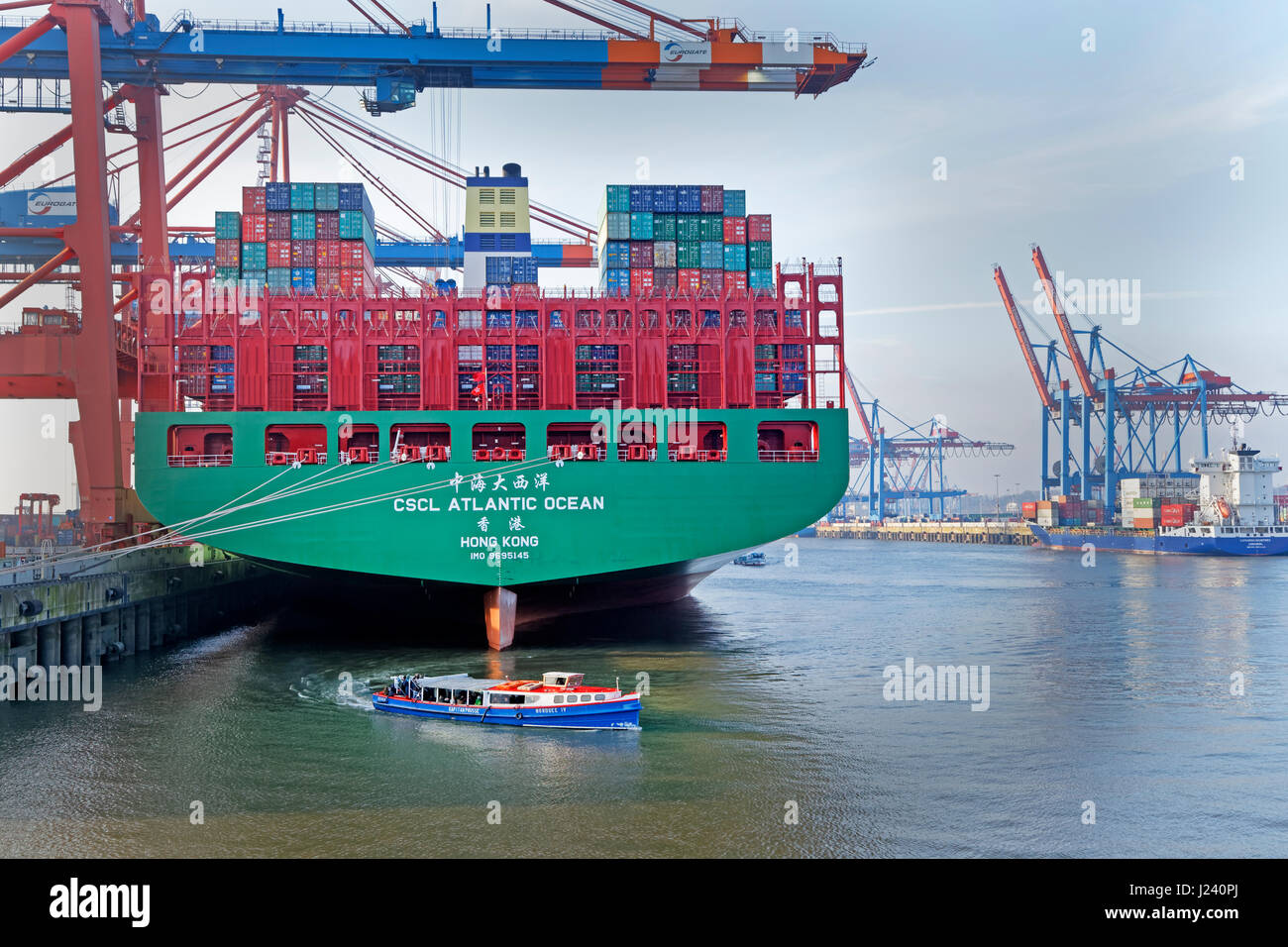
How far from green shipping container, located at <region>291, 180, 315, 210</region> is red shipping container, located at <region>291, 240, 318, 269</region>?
1452 millimetres

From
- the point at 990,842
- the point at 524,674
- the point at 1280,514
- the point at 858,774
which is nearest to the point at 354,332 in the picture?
the point at 524,674

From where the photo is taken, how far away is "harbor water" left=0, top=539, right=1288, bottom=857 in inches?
667

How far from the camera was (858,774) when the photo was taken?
2041cm

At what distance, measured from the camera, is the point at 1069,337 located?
416 ft

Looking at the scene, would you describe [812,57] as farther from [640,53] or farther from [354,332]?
[354,332]

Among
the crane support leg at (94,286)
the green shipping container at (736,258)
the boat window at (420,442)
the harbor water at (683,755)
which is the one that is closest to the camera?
the harbor water at (683,755)

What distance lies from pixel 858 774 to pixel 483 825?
7726 mm

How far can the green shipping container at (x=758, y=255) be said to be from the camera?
41344mm

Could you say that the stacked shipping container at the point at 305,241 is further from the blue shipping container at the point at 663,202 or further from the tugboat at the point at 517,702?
the tugboat at the point at 517,702

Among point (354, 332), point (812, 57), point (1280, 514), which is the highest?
A: point (812, 57)

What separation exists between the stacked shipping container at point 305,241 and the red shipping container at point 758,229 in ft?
52.6

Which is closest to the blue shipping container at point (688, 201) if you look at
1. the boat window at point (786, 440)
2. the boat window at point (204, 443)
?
the boat window at point (786, 440)

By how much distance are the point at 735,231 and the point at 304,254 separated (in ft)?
58.4

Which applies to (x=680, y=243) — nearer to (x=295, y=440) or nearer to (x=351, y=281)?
(x=351, y=281)
